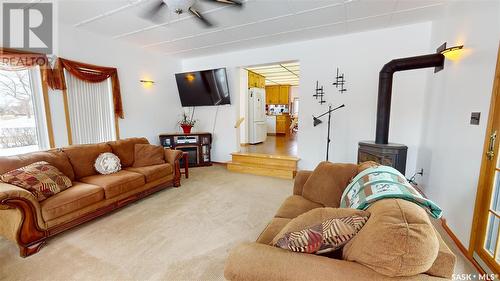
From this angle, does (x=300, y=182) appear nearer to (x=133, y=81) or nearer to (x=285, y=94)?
(x=133, y=81)

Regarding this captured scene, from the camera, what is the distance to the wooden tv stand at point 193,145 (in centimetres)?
479

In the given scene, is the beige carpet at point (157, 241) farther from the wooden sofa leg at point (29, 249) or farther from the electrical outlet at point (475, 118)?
the electrical outlet at point (475, 118)

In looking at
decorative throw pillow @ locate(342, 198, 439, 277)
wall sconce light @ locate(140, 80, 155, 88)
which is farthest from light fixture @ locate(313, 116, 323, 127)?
wall sconce light @ locate(140, 80, 155, 88)

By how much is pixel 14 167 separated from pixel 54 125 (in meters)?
1.14

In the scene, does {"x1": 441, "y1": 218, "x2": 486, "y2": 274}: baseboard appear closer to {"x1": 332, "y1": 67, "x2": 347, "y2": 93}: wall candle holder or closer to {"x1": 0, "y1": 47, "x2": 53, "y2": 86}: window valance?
{"x1": 332, "y1": 67, "x2": 347, "y2": 93}: wall candle holder

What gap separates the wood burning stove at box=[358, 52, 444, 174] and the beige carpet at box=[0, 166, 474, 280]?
133cm

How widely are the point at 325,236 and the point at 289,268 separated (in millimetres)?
217

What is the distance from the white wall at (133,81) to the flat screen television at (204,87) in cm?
38

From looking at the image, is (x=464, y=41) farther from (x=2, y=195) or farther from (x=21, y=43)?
(x=21, y=43)

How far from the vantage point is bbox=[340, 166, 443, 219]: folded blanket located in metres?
1.09

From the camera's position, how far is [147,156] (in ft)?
11.6

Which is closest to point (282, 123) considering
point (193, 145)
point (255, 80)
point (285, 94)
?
point (285, 94)

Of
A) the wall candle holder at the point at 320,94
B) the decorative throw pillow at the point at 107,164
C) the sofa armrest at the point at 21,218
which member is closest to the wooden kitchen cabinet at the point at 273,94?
the wall candle holder at the point at 320,94

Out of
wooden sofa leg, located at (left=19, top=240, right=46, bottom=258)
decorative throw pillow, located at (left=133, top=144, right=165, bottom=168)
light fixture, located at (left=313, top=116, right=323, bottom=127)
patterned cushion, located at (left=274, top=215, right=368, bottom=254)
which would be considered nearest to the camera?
patterned cushion, located at (left=274, top=215, right=368, bottom=254)
